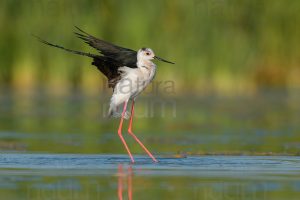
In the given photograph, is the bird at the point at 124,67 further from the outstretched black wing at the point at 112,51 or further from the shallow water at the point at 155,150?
the shallow water at the point at 155,150

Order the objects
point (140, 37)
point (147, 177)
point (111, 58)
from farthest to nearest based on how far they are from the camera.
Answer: point (140, 37) < point (111, 58) < point (147, 177)

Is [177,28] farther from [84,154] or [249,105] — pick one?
[84,154]

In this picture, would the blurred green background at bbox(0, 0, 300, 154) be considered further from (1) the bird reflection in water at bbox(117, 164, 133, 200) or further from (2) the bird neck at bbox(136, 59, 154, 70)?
(1) the bird reflection in water at bbox(117, 164, 133, 200)

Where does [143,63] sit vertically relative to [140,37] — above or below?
below

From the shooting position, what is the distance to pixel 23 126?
52.3 ft

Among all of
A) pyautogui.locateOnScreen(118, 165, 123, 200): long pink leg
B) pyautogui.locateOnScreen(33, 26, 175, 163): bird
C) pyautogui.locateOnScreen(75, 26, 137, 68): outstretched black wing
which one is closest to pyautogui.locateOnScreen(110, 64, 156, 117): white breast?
pyautogui.locateOnScreen(33, 26, 175, 163): bird

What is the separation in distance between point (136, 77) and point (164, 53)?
924 centimetres

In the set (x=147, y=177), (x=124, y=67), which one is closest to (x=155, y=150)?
(x=124, y=67)

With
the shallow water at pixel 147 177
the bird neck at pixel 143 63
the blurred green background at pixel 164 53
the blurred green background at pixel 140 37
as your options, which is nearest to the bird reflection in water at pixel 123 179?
the shallow water at pixel 147 177

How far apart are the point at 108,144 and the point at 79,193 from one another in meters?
5.47

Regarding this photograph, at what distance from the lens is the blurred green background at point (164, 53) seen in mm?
20578

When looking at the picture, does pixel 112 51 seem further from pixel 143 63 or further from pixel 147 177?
pixel 147 177

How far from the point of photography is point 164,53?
2089 centimetres

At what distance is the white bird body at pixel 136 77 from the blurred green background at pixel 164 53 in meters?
6.43
